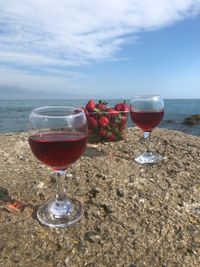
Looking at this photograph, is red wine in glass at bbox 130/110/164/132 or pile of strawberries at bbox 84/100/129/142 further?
pile of strawberries at bbox 84/100/129/142

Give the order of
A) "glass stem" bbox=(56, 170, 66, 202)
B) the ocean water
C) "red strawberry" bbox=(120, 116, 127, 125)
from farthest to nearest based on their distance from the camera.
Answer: the ocean water
"red strawberry" bbox=(120, 116, 127, 125)
"glass stem" bbox=(56, 170, 66, 202)

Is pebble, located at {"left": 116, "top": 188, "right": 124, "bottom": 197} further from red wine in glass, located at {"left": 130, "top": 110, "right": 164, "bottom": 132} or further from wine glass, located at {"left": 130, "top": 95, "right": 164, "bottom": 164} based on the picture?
red wine in glass, located at {"left": 130, "top": 110, "right": 164, "bottom": 132}

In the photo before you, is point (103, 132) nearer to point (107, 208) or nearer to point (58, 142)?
point (107, 208)

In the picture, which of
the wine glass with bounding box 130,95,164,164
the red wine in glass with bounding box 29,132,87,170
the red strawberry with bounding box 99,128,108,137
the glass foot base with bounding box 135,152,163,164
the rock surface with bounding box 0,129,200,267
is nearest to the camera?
the rock surface with bounding box 0,129,200,267

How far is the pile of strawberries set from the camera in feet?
10.8

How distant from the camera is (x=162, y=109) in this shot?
292cm

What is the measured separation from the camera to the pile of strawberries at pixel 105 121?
129 inches

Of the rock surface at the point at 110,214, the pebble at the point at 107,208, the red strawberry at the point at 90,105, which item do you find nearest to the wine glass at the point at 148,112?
the rock surface at the point at 110,214

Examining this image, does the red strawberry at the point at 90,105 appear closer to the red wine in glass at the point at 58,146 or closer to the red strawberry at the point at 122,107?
the red strawberry at the point at 122,107

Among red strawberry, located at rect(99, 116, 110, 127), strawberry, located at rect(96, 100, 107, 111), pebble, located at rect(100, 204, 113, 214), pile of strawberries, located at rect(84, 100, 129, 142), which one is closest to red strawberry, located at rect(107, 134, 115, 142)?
pile of strawberries, located at rect(84, 100, 129, 142)

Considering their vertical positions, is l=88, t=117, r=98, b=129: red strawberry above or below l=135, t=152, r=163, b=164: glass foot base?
above

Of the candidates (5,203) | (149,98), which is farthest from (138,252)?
(149,98)

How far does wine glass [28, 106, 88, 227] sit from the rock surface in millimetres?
85

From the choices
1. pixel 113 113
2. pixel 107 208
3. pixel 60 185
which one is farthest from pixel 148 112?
pixel 60 185
